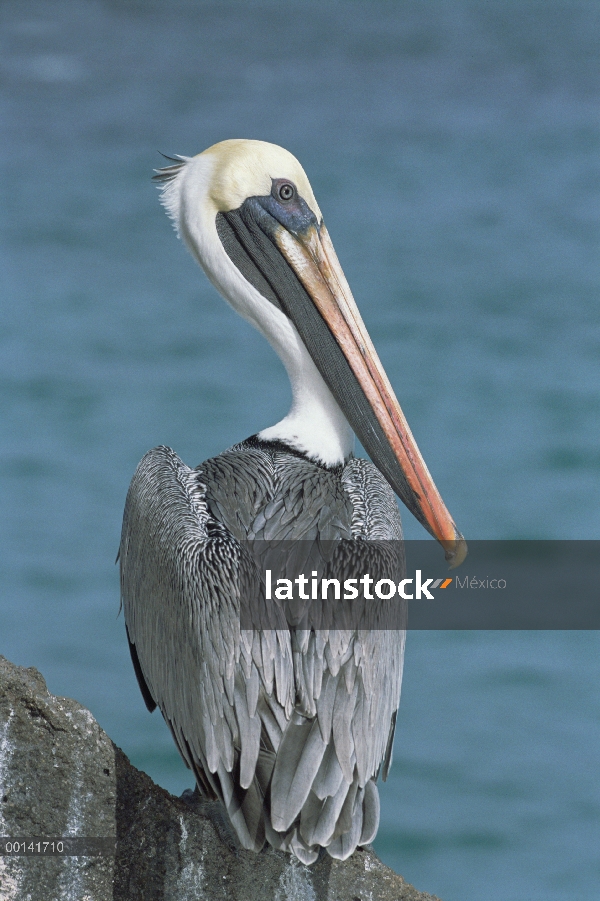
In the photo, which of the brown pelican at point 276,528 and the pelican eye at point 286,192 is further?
the pelican eye at point 286,192

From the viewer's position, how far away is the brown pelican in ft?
8.86

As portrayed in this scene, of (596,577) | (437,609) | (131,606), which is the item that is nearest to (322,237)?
(131,606)

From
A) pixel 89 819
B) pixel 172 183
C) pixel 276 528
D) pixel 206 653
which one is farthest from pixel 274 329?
pixel 89 819

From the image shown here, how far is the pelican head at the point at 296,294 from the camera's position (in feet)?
11.3

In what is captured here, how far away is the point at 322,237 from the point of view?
3.57 metres

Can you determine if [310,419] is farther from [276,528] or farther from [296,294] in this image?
[276,528]

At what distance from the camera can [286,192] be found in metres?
3.53

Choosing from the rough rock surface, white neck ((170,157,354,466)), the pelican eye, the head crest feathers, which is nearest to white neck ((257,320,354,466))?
white neck ((170,157,354,466))

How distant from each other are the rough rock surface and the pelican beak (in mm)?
893

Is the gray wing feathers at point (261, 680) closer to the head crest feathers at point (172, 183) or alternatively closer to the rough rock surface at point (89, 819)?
the rough rock surface at point (89, 819)

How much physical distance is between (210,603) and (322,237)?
1.28 meters

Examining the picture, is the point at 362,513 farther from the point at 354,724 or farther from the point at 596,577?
the point at 596,577

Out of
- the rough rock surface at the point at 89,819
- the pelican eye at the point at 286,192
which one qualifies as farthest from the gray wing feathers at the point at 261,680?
the pelican eye at the point at 286,192

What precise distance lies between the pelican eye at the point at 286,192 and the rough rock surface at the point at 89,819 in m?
1.51
